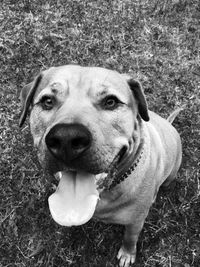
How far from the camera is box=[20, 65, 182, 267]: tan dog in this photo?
107 inches

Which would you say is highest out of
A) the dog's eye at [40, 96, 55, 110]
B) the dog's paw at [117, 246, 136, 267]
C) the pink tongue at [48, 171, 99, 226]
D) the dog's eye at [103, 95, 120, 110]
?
the dog's eye at [103, 95, 120, 110]

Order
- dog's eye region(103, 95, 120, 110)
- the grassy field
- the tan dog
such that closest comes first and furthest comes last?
the tan dog, dog's eye region(103, 95, 120, 110), the grassy field

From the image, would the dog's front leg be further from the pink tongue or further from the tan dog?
the pink tongue

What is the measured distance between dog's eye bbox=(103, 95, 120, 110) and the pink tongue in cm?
58

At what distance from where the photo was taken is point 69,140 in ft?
8.40

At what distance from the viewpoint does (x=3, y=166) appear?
5055 mm

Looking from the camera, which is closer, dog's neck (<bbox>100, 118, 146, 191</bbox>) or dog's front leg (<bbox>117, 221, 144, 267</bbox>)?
dog's neck (<bbox>100, 118, 146, 191</bbox>)

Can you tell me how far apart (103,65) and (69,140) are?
11.1 ft

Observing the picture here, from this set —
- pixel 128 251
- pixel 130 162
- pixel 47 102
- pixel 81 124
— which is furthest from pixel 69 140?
pixel 128 251

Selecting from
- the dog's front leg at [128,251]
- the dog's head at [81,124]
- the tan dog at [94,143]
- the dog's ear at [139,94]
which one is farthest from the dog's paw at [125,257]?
the dog's ear at [139,94]

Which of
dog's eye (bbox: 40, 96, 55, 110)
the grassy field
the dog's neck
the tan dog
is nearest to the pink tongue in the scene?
the tan dog

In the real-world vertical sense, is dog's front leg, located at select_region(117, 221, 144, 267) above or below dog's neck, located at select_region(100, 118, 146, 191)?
below

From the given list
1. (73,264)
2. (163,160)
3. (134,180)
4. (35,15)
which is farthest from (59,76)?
(35,15)

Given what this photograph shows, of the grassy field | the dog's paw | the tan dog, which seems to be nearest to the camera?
the tan dog
